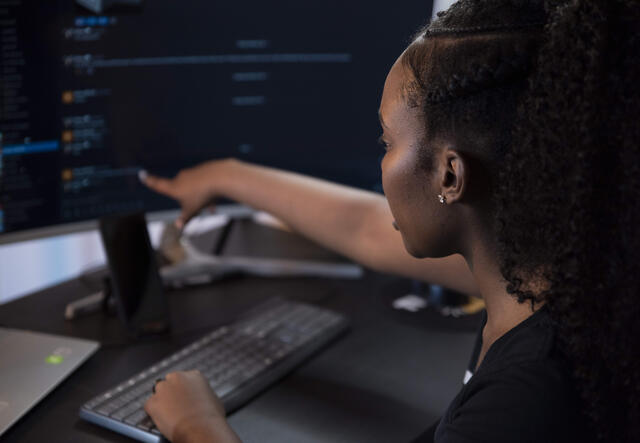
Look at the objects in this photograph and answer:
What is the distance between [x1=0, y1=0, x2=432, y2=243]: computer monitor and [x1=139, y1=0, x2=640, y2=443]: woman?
544 mm

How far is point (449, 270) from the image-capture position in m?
0.90

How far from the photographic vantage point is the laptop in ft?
2.51

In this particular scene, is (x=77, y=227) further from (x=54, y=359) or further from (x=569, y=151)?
(x=569, y=151)

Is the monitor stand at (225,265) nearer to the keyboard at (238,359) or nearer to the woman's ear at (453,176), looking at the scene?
the keyboard at (238,359)

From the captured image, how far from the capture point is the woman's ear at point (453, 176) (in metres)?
→ 0.58

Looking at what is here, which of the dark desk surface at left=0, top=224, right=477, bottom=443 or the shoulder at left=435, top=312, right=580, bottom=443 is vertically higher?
the shoulder at left=435, top=312, right=580, bottom=443

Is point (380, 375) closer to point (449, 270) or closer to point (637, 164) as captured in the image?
point (449, 270)

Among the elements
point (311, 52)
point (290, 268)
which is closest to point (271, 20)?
point (311, 52)

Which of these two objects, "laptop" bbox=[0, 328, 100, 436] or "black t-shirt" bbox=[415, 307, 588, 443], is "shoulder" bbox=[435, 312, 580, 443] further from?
"laptop" bbox=[0, 328, 100, 436]

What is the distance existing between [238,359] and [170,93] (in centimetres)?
48

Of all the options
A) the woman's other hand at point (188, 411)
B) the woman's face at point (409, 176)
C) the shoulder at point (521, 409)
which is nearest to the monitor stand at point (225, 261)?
the woman's other hand at point (188, 411)

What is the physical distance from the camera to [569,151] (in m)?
0.53

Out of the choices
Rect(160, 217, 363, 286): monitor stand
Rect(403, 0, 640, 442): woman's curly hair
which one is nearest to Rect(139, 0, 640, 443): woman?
Rect(403, 0, 640, 442): woman's curly hair

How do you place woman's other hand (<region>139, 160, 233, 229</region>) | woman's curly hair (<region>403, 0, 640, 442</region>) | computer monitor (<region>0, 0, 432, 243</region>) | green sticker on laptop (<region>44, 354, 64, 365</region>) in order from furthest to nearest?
woman's other hand (<region>139, 160, 233, 229</region>) → computer monitor (<region>0, 0, 432, 243</region>) → green sticker on laptop (<region>44, 354, 64, 365</region>) → woman's curly hair (<region>403, 0, 640, 442</region>)
